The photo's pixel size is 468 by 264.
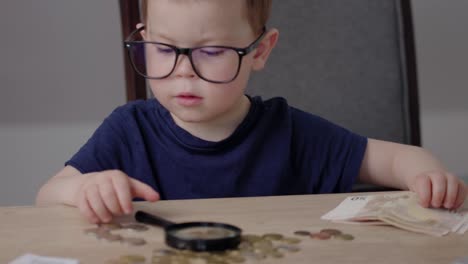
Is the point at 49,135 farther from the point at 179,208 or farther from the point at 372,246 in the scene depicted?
the point at 372,246

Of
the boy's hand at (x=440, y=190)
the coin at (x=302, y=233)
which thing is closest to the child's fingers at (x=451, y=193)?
the boy's hand at (x=440, y=190)

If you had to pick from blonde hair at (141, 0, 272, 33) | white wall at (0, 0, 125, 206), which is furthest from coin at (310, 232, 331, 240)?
white wall at (0, 0, 125, 206)

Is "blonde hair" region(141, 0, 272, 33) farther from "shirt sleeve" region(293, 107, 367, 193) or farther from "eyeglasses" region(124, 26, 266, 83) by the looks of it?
"shirt sleeve" region(293, 107, 367, 193)

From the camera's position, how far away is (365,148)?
1378mm

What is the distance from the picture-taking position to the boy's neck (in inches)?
52.4

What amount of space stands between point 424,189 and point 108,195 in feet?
1.42

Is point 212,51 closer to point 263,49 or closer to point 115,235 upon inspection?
point 263,49

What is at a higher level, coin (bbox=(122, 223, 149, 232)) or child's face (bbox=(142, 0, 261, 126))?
child's face (bbox=(142, 0, 261, 126))

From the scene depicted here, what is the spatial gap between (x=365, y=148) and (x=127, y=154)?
17.0 inches

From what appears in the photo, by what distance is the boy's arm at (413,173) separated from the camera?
1.04 metres

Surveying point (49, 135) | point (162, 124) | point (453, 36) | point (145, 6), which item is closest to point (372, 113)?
point (162, 124)

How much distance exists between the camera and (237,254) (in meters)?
0.81

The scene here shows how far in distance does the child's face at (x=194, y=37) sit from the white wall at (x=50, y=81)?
132cm

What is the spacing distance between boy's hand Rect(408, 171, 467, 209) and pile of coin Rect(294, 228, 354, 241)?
0.19m
